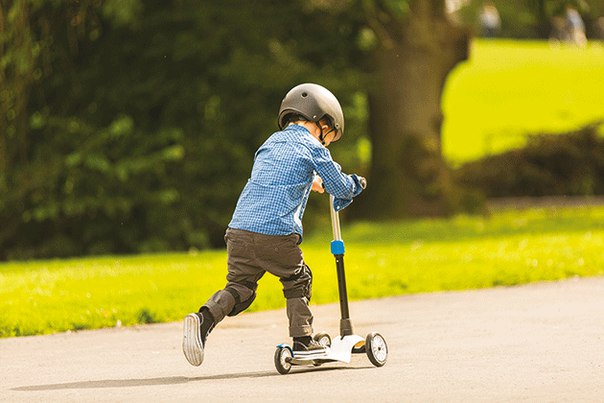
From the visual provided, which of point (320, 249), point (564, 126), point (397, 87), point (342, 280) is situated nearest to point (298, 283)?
point (342, 280)

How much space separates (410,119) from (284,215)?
13377 mm

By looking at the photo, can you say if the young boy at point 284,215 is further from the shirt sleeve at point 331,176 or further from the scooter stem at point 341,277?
the scooter stem at point 341,277

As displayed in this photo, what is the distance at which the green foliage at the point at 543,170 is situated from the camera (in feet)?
86.5

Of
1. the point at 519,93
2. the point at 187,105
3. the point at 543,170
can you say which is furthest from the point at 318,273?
the point at 519,93

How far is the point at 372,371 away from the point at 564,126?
118 feet

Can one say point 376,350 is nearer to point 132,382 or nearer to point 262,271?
point 262,271

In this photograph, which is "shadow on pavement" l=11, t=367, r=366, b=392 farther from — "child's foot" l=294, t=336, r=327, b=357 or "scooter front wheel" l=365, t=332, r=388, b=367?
"scooter front wheel" l=365, t=332, r=388, b=367

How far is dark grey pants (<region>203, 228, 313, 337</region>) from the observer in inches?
287

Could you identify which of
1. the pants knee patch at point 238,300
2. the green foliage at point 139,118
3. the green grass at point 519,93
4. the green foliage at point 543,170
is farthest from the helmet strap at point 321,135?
the green grass at point 519,93

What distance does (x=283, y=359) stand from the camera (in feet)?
23.7

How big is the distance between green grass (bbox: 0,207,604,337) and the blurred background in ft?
5.37

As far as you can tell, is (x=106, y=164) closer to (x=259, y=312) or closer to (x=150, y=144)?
(x=150, y=144)

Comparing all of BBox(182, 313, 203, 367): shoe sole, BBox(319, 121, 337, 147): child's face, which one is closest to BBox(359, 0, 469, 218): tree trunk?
BBox(319, 121, 337, 147): child's face

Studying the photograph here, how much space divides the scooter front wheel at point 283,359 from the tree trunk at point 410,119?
514 inches
